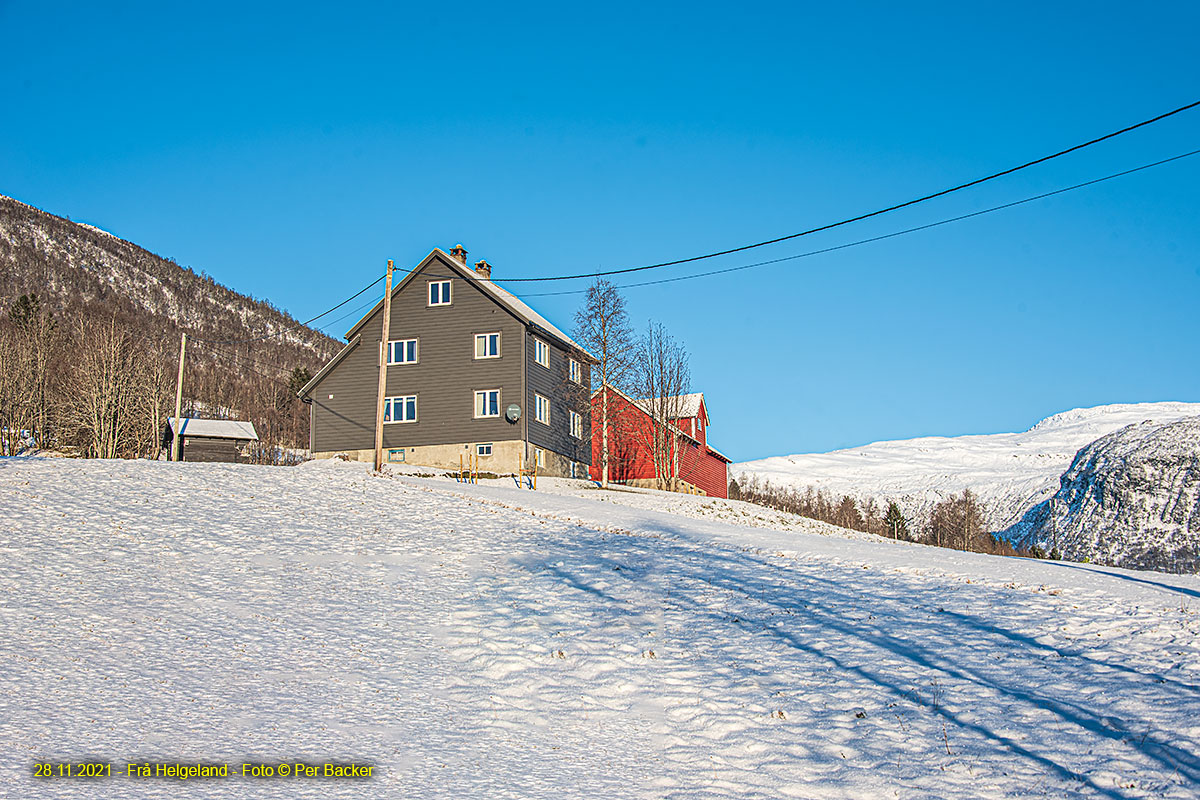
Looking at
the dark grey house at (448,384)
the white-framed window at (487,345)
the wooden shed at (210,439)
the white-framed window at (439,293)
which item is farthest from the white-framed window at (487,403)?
the wooden shed at (210,439)

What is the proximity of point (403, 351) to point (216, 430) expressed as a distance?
32.3 m

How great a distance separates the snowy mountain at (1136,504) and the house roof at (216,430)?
66182 mm

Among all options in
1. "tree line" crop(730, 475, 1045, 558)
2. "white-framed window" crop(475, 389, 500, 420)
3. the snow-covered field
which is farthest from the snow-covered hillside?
the snow-covered field

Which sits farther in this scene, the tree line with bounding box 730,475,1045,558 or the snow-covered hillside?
the snow-covered hillside

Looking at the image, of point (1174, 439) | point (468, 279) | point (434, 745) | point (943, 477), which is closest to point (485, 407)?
point (468, 279)

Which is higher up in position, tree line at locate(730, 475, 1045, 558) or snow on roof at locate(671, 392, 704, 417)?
snow on roof at locate(671, 392, 704, 417)

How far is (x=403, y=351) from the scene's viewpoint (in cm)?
4553

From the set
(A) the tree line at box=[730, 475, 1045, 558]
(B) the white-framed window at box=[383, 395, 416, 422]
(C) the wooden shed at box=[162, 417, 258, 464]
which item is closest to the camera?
(B) the white-framed window at box=[383, 395, 416, 422]

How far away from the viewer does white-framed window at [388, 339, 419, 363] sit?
45.3 m

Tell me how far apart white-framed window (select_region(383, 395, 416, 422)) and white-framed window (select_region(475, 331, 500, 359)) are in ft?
13.1

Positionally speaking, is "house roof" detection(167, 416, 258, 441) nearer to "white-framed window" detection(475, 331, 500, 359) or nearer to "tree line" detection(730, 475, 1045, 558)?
"white-framed window" detection(475, 331, 500, 359)

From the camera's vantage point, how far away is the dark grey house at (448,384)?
1726 inches

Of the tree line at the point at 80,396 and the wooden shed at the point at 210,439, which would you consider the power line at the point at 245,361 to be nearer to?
the tree line at the point at 80,396

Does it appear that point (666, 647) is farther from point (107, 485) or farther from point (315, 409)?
point (315, 409)
